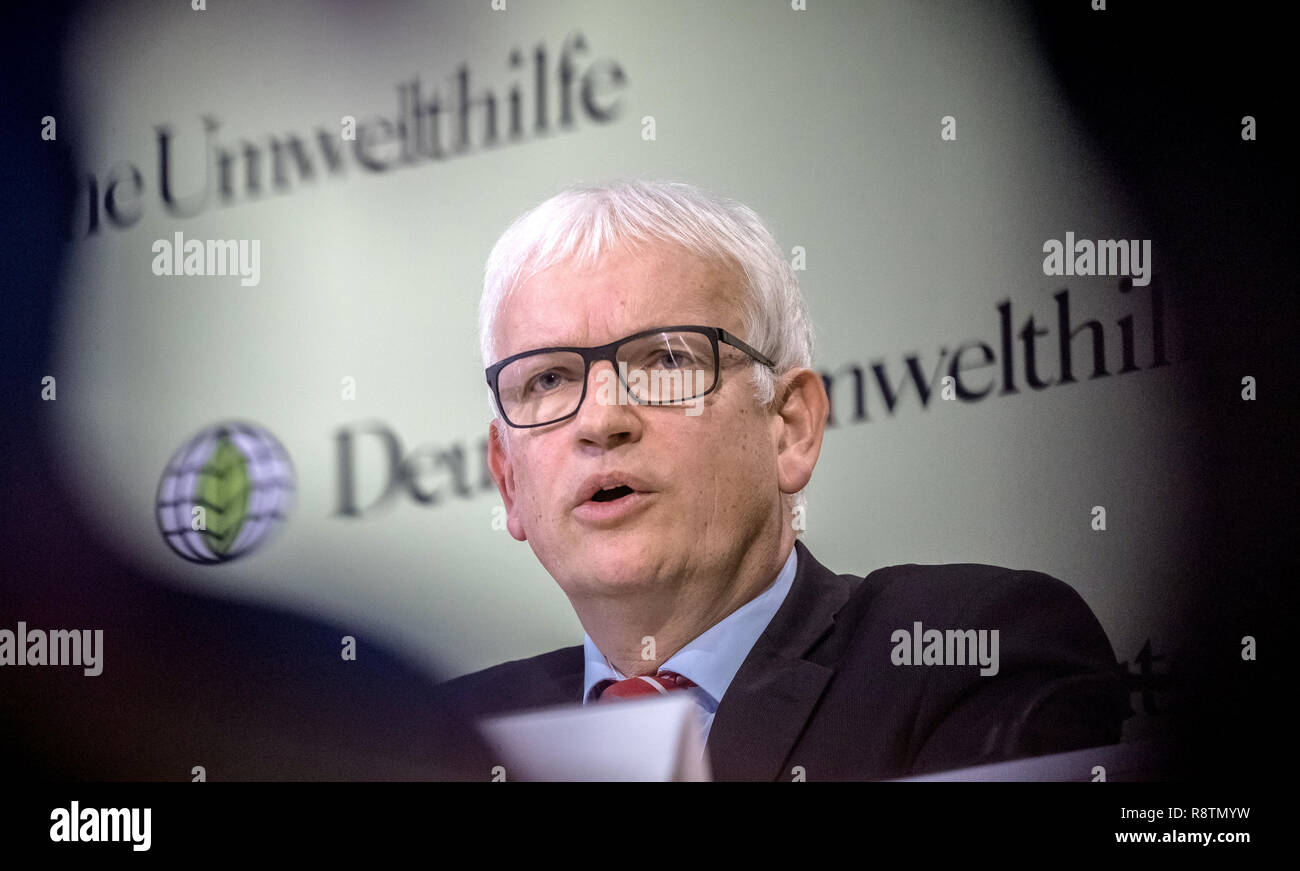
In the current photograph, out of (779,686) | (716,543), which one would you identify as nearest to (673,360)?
(716,543)

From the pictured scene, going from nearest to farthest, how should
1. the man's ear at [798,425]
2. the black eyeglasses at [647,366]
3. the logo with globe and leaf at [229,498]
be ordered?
the black eyeglasses at [647,366]
the man's ear at [798,425]
the logo with globe and leaf at [229,498]

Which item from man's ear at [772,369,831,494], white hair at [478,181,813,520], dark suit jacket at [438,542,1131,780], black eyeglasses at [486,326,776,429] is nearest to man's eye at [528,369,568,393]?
black eyeglasses at [486,326,776,429]

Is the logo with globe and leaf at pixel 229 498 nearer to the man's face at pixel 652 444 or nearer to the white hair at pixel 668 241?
the white hair at pixel 668 241

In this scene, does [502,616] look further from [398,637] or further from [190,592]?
[190,592]

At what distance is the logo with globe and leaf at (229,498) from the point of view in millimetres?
2896

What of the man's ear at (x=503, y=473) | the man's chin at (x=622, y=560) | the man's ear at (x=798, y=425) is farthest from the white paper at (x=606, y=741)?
the man's ear at (x=798, y=425)

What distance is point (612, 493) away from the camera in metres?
2.71

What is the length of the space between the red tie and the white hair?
49cm

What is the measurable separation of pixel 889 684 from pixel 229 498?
165cm

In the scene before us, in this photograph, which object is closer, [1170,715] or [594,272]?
[594,272]

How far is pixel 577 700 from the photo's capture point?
9.32 ft

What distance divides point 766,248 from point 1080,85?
2.88ft
